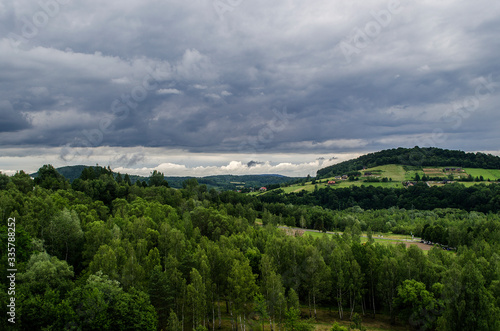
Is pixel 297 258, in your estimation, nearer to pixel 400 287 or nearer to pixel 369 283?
pixel 369 283

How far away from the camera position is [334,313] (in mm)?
59656

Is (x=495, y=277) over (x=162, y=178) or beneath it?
beneath

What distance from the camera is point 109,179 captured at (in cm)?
12725

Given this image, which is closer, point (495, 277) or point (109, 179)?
point (495, 277)

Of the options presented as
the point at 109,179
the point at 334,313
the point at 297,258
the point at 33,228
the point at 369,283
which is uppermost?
the point at 109,179

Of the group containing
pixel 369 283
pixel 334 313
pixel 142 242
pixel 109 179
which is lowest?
pixel 334 313

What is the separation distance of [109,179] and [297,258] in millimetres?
95284

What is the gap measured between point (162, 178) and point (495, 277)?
142132mm

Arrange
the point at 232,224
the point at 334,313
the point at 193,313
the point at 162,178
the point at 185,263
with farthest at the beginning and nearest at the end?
the point at 162,178 < the point at 232,224 < the point at 334,313 < the point at 185,263 < the point at 193,313

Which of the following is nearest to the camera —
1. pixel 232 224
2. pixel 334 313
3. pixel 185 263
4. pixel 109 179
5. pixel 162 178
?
pixel 185 263

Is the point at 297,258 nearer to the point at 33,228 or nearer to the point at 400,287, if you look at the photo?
the point at 400,287

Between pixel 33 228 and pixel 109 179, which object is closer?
pixel 33 228

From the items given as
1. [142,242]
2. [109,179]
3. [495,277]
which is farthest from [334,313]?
[109,179]

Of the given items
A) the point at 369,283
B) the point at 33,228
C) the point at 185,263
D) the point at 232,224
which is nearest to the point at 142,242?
the point at 185,263
